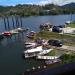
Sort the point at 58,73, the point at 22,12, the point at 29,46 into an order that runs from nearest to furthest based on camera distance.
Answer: the point at 58,73 → the point at 29,46 → the point at 22,12

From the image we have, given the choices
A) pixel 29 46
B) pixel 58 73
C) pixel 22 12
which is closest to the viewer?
pixel 58 73

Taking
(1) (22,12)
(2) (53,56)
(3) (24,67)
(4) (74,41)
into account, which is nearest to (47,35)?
(4) (74,41)

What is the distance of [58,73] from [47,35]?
105 ft

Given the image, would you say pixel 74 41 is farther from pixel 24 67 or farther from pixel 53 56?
pixel 24 67

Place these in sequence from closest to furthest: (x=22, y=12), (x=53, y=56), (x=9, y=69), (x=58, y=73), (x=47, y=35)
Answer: (x=58, y=73) → (x=9, y=69) → (x=53, y=56) → (x=47, y=35) → (x=22, y=12)

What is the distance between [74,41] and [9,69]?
16.0 meters

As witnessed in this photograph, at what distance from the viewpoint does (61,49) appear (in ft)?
138

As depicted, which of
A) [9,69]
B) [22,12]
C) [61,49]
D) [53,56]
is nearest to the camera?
[9,69]

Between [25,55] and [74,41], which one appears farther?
[74,41]

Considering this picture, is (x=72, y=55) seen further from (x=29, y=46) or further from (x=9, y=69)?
(x=29, y=46)

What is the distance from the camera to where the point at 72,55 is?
35.7m

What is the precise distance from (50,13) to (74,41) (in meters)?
140

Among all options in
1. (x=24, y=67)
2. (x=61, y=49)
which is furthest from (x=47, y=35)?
(x=24, y=67)

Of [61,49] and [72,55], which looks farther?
[61,49]
